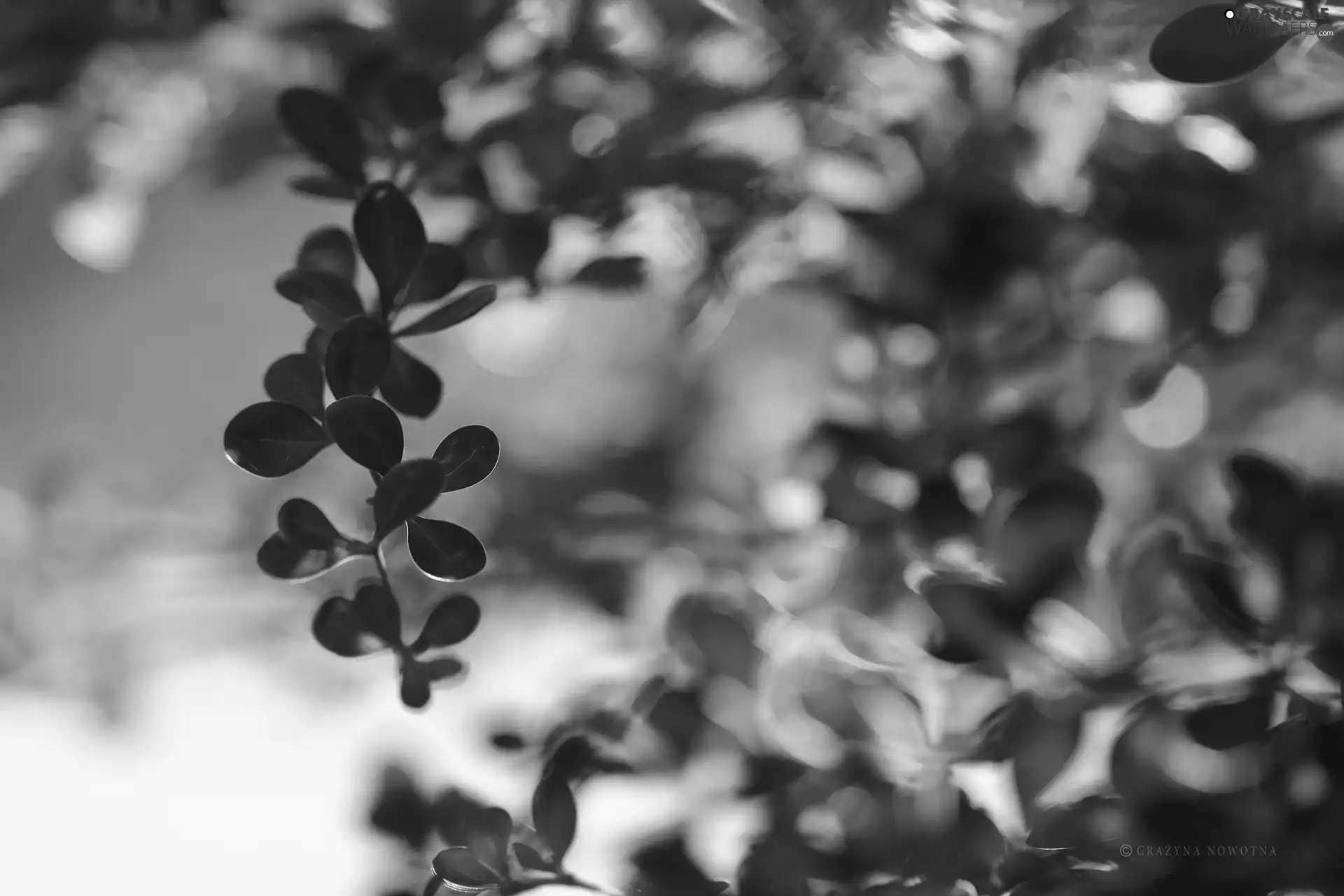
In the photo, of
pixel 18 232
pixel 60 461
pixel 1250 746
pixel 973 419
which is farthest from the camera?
pixel 18 232

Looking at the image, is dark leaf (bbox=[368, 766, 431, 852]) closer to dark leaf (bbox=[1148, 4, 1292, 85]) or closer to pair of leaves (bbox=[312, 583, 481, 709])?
pair of leaves (bbox=[312, 583, 481, 709])

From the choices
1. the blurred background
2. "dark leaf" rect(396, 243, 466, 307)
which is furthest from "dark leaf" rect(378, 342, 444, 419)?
the blurred background

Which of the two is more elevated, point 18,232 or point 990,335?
point 990,335

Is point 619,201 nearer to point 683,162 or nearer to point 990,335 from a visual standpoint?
point 683,162

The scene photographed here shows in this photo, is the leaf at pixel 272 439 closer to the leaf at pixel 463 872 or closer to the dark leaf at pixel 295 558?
the dark leaf at pixel 295 558

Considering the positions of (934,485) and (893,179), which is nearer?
(934,485)

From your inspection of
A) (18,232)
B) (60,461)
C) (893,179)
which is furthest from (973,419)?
(18,232)

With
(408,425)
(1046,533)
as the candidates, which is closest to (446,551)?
(1046,533)
